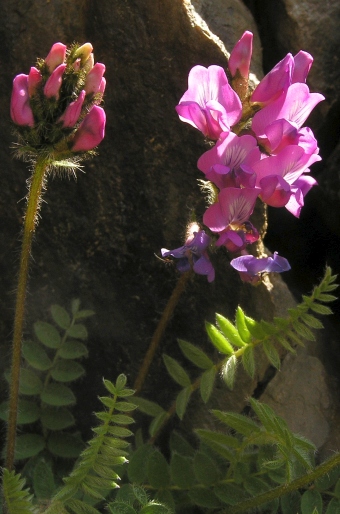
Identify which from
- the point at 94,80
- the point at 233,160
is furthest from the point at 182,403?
the point at 94,80

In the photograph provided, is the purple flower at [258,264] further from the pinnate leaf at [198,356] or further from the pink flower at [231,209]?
the pinnate leaf at [198,356]

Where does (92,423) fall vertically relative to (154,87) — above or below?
below

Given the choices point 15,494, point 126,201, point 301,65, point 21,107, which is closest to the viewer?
point 15,494

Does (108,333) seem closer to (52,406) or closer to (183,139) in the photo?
(52,406)

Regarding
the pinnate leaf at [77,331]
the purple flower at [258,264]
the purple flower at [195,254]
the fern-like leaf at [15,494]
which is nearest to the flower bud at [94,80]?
the purple flower at [195,254]

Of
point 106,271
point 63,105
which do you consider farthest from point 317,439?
point 63,105

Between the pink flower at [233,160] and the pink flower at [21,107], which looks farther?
the pink flower at [233,160]

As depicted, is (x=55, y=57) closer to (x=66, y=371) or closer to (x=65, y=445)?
(x=66, y=371)
